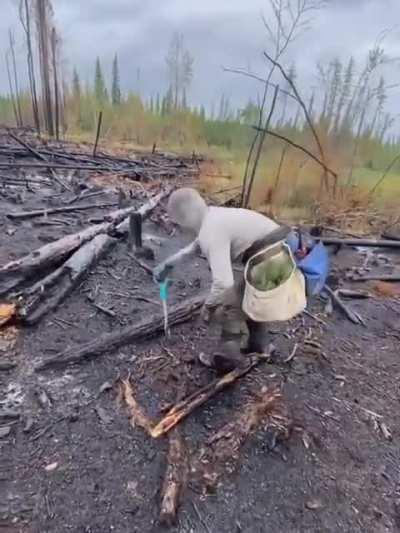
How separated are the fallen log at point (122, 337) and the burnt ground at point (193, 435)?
0.25 feet

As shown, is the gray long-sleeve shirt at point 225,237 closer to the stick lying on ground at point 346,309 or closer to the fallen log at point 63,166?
the stick lying on ground at point 346,309

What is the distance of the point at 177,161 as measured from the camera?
53.0ft

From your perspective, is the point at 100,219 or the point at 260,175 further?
the point at 260,175

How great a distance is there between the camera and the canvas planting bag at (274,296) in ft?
8.86

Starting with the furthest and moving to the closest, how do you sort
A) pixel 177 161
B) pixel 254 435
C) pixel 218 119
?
1. pixel 218 119
2. pixel 177 161
3. pixel 254 435

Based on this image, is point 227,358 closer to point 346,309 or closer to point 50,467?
point 50,467

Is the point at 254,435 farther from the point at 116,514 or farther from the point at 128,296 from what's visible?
the point at 128,296

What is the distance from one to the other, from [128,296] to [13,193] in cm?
539

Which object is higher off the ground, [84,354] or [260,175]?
[260,175]

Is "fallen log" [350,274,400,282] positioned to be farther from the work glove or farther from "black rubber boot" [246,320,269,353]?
the work glove

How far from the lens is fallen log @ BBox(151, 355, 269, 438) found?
2.56 metres

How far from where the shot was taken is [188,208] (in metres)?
2.76

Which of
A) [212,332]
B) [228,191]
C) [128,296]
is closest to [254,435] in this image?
[212,332]

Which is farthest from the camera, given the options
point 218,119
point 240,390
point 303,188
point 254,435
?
point 218,119
